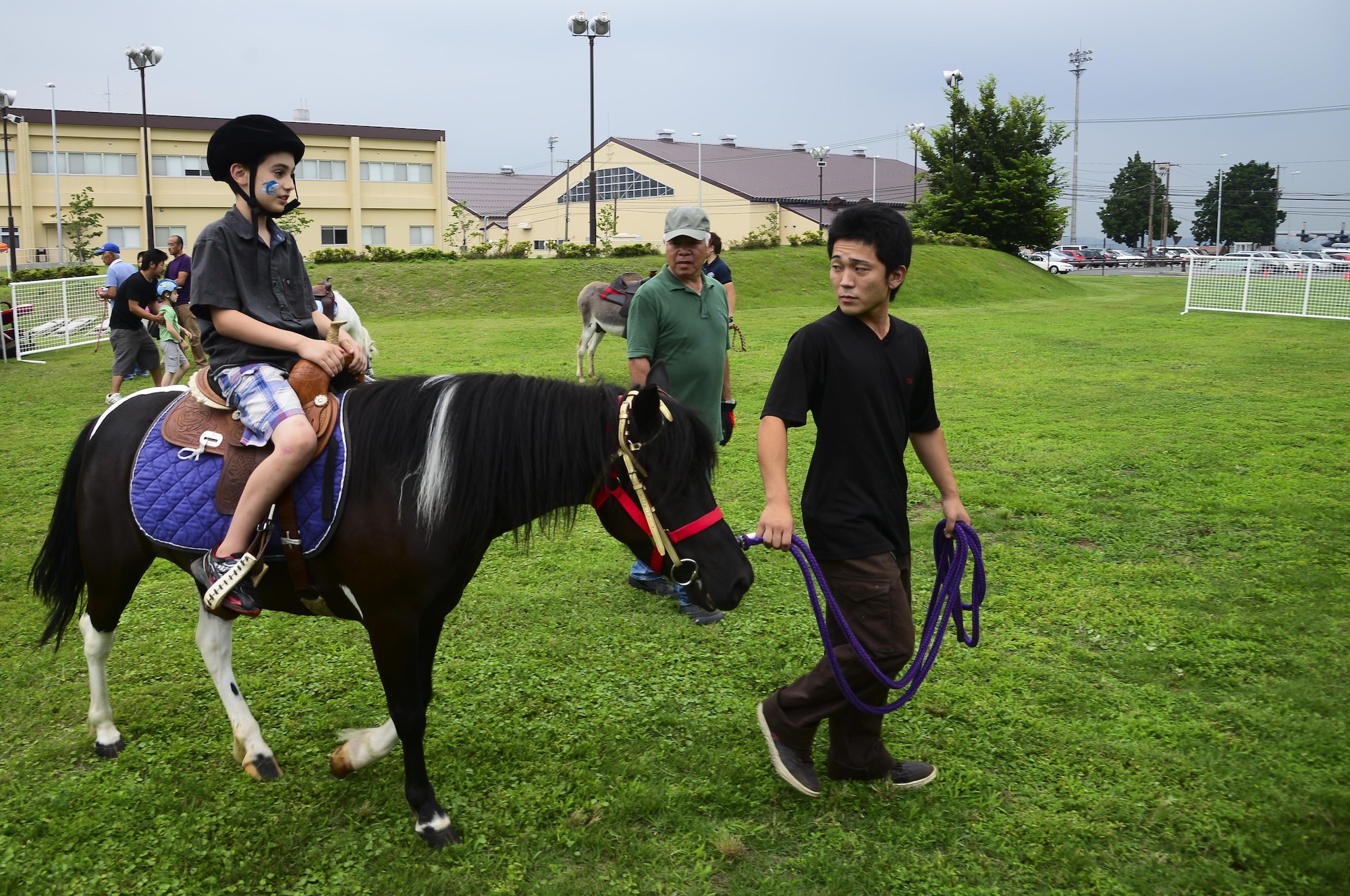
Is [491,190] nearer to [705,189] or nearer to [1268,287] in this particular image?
[705,189]

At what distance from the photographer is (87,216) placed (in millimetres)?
42031

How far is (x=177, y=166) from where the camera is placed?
1790 inches

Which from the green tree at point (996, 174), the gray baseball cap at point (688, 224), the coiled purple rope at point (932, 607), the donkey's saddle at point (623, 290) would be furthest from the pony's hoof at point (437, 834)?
the green tree at point (996, 174)

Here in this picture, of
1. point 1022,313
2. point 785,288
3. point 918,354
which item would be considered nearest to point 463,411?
point 918,354

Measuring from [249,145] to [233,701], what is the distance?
210cm

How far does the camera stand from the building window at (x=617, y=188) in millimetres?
56781

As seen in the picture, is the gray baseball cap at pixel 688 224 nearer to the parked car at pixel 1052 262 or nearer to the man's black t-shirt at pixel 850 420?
the man's black t-shirt at pixel 850 420

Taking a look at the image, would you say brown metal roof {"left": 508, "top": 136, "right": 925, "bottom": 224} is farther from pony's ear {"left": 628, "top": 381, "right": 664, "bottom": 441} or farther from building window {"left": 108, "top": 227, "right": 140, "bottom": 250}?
pony's ear {"left": 628, "top": 381, "right": 664, "bottom": 441}

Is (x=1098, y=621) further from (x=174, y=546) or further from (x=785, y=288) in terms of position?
(x=785, y=288)

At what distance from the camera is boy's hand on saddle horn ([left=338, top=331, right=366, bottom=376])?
3.45 m

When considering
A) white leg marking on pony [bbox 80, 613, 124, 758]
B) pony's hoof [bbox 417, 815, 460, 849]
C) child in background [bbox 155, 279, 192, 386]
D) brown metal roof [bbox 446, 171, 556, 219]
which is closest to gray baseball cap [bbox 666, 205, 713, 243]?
pony's hoof [bbox 417, 815, 460, 849]

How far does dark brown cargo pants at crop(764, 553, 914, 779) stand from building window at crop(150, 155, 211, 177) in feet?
163

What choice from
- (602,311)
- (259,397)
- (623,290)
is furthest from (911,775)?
(602,311)

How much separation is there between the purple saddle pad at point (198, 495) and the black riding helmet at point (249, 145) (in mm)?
886
